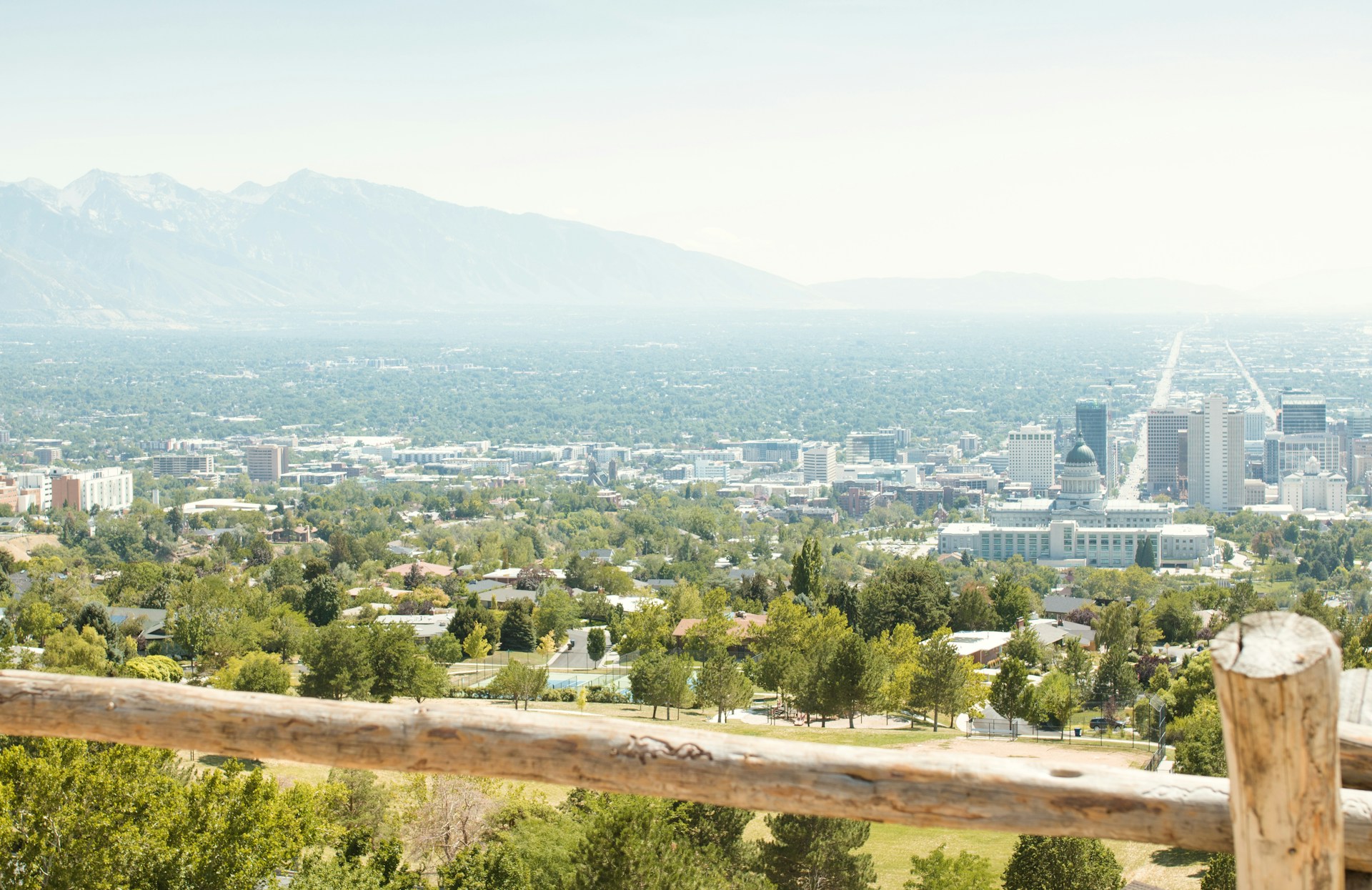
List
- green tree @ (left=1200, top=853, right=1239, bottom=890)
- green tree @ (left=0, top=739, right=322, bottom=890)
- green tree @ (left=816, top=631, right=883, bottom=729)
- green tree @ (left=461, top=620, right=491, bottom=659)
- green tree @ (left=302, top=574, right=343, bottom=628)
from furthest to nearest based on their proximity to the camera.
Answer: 1. green tree @ (left=302, top=574, right=343, bottom=628)
2. green tree @ (left=461, top=620, right=491, bottom=659)
3. green tree @ (left=816, top=631, right=883, bottom=729)
4. green tree @ (left=1200, top=853, right=1239, bottom=890)
5. green tree @ (left=0, top=739, right=322, bottom=890)

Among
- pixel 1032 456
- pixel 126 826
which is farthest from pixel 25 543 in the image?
pixel 1032 456

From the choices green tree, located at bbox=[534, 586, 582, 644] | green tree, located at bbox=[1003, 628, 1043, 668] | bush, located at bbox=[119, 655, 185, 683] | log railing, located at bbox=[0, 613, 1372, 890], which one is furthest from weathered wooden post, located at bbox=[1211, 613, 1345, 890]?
green tree, located at bbox=[534, 586, 582, 644]

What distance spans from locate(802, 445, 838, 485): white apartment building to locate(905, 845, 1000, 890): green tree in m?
110

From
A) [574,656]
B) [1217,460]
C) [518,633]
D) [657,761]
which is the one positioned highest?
[657,761]

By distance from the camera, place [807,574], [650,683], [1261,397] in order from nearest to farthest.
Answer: [650,683], [807,574], [1261,397]

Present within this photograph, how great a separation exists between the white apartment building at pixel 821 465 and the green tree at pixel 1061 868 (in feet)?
362

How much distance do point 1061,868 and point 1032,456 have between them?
11260 cm

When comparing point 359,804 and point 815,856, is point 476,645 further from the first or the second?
point 815,856

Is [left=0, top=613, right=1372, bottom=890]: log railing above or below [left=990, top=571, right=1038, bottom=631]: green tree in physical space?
above

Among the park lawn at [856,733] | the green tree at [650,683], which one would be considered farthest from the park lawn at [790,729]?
the green tree at [650,683]

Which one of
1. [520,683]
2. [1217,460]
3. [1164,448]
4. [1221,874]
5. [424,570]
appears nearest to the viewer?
[1221,874]

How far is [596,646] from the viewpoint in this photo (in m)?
32.2

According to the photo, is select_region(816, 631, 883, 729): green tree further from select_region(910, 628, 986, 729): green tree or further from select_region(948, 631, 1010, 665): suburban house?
select_region(948, 631, 1010, 665): suburban house

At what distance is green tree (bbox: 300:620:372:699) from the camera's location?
75.0 feet
